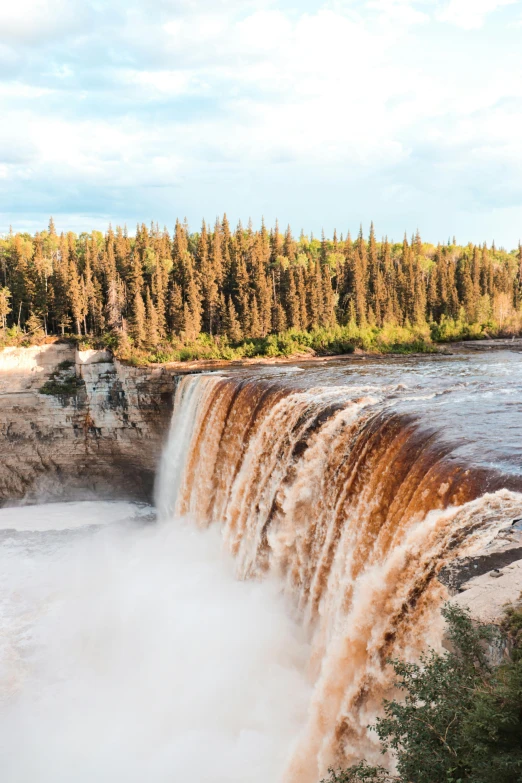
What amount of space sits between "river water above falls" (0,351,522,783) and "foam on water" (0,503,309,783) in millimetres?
45

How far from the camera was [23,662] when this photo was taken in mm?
13648

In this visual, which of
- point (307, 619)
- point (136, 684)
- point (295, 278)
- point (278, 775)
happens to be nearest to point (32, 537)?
point (136, 684)

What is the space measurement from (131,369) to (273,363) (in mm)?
9022

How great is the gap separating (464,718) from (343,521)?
22.3 feet

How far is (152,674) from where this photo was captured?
12.1 m

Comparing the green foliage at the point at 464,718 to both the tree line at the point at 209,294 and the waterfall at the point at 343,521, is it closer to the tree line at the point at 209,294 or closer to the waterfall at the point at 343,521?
the waterfall at the point at 343,521

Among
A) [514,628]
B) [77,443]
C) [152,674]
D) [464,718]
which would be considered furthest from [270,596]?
[77,443]

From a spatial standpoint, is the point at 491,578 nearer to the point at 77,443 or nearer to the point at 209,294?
the point at 77,443

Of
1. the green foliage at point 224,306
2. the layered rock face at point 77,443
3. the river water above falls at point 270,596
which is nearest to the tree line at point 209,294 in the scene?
the green foliage at point 224,306

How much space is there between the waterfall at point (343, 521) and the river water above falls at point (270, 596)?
38 mm

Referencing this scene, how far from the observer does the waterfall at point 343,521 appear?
7.59m

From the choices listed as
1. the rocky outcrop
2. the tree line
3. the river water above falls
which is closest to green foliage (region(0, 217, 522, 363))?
the tree line

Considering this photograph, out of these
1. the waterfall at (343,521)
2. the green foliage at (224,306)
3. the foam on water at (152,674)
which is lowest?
the foam on water at (152,674)

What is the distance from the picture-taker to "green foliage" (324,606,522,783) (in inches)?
156
